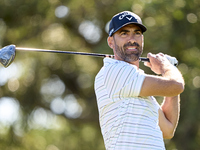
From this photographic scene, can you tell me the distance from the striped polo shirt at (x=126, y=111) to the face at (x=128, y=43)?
15 cm

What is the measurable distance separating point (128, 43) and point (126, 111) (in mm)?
494

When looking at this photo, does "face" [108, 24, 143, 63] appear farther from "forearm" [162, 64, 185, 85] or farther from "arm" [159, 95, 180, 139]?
"arm" [159, 95, 180, 139]

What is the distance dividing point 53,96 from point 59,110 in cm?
37

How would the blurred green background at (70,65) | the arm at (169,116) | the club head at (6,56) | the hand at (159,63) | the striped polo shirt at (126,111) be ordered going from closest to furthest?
the striped polo shirt at (126,111) < the hand at (159,63) < the arm at (169,116) < the club head at (6,56) < the blurred green background at (70,65)

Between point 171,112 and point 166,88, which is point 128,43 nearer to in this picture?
point 166,88

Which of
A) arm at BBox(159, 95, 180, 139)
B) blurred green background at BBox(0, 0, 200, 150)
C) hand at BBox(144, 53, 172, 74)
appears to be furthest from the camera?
blurred green background at BBox(0, 0, 200, 150)

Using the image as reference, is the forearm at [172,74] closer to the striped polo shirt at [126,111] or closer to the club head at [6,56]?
the striped polo shirt at [126,111]

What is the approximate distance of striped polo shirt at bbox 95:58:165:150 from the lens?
2885 mm

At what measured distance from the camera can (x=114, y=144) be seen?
9.54 ft

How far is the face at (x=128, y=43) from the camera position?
319cm

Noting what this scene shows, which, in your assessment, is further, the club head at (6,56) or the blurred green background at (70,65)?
the blurred green background at (70,65)

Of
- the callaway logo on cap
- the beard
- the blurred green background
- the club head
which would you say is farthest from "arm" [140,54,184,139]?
the blurred green background

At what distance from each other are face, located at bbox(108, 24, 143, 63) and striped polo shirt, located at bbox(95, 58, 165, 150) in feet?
Result: 0.51

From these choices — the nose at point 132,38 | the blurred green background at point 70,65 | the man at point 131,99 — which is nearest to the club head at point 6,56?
the man at point 131,99
